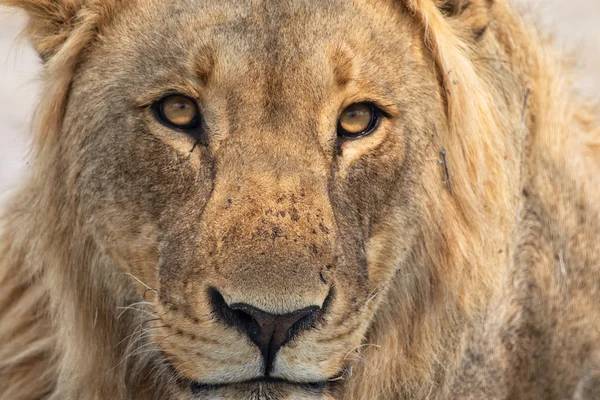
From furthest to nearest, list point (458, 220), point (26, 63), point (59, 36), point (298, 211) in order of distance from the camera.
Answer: point (26, 63) → point (458, 220) → point (59, 36) → point (298, 211)

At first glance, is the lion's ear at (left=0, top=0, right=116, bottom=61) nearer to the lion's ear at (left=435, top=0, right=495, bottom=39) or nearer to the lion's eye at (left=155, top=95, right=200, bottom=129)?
the lion's eye at (left=155, top=95, right=200, bottom=129)

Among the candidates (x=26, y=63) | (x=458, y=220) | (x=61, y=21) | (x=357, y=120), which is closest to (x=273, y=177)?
(x=357, y=120)

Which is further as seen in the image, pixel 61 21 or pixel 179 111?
pixel 61 21

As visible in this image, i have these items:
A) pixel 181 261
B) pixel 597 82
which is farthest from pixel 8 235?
pixel 597 82

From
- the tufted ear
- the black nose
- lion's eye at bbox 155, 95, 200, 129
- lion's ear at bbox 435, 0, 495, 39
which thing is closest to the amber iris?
lion's eye at bbox 155, 95, 200, 129

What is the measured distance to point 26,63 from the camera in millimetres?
10625

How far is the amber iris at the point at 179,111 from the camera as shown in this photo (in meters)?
3.38

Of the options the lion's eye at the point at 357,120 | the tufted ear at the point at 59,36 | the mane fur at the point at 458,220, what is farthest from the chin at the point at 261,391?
the tufted ear at the point at 59,36

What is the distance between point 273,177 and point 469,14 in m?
→ 1.16

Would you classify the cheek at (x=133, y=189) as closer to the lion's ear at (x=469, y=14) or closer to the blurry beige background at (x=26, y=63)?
the blurry beige background at (x=26, y=63)

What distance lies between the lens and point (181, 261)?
10.5 ft

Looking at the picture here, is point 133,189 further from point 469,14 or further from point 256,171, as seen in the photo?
point 469,14

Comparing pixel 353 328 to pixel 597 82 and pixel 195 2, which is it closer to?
pixel 195 2

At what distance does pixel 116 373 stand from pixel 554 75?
2.18 meters
